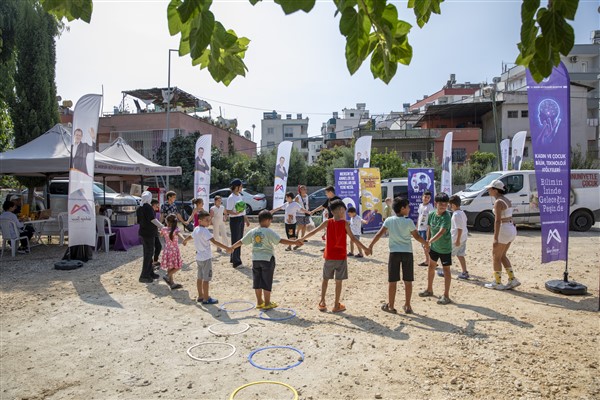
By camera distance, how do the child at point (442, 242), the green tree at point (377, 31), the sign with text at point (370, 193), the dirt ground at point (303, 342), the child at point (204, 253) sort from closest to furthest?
the green tree at point (377, 31) → the dirt ground at point (303, 342) → the child at point (442, 242) → the child at point (204, 253) → the sign with text at point (370, 193)

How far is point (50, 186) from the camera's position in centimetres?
1545

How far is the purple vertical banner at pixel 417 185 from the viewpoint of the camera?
14.0 m

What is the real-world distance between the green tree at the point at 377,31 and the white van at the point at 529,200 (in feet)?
43.7

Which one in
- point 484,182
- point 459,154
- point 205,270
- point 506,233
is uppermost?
point 459,154

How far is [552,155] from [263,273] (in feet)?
16.7

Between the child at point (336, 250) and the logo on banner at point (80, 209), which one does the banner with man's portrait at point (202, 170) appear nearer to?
the logo on banner at point (80, 209)

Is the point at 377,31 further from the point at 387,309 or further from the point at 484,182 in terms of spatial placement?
the point at 484,182

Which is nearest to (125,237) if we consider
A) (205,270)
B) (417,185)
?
(205,270)

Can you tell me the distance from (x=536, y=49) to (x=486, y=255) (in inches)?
368

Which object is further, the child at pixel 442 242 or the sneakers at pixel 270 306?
the child at pixel 442 242

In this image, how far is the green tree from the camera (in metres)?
1.76

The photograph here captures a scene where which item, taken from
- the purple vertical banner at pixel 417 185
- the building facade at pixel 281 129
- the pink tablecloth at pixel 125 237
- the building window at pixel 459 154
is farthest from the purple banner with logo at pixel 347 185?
the building facade at pixel 281 129

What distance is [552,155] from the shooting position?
22.7 ft

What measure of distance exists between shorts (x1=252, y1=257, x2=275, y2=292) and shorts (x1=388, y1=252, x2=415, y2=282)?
5.59 feet
